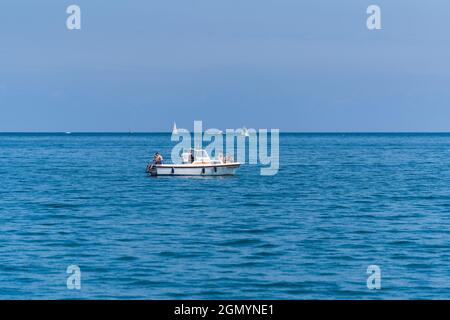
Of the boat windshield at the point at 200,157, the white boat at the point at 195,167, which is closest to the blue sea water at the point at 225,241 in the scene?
the white boat at the point at 195,167

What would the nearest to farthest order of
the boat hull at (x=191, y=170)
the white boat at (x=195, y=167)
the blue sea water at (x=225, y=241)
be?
the blue sea water at (x=225, y=241) → the white boat at (x=195, y=167) → the boat hull at (x=191, y=170)

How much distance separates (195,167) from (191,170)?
0.65 meters

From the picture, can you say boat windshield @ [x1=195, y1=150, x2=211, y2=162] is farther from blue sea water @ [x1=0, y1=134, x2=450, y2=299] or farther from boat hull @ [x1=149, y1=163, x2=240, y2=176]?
blue sea water @ [x1=0, y1=134, x2=450, y2=299]

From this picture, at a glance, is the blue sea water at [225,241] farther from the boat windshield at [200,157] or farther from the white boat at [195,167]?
the boat windshield at [200,157]

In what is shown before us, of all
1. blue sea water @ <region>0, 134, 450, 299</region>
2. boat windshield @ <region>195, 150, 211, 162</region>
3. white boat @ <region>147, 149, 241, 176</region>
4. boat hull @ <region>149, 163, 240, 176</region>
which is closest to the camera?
blue sea water @ <region>0, 134, 450, 299</region>

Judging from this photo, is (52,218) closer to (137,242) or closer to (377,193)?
(137,242)

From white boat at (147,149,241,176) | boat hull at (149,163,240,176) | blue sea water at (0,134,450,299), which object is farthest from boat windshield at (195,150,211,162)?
blue sea water at (0,134,450,299)

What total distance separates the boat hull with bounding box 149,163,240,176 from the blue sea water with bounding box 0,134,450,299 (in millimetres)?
4703

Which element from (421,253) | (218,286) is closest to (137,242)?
(218,286)

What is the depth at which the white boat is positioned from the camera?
79.1 metres

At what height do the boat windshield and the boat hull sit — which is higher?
the boat windshield

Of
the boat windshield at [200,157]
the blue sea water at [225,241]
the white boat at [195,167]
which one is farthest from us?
the boat windshield at [200,157]

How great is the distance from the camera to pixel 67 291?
26.9m

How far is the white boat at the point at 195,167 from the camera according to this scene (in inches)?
3115
